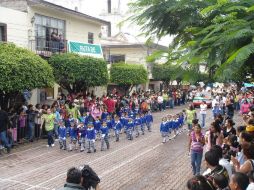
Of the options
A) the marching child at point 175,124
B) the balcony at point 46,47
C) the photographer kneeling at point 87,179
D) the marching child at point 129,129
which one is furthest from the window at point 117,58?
the photographer kneeling at point 87,179

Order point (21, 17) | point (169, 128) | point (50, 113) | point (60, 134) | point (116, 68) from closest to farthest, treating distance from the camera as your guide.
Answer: point (60, 134) → point (50, 113) → point (169, 128) → point (21, 17) → point (116, 68)

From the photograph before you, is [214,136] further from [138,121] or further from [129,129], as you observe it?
[138,121]

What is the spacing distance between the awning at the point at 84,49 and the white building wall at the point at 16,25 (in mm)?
2717

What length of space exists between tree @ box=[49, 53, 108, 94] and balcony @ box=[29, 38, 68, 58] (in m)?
1.12

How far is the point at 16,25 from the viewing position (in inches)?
774

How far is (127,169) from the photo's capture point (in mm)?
11555

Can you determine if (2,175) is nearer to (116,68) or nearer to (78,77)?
(78,77)

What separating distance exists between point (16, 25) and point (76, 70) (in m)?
3.83

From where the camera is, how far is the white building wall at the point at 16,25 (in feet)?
61.9

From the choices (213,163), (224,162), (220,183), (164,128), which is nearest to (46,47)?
(164,128)

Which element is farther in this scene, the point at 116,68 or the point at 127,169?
the point at 116,68

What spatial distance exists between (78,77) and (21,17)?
4.31 m

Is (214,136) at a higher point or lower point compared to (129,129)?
higher

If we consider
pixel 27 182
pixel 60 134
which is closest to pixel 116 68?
pixel 60 134
